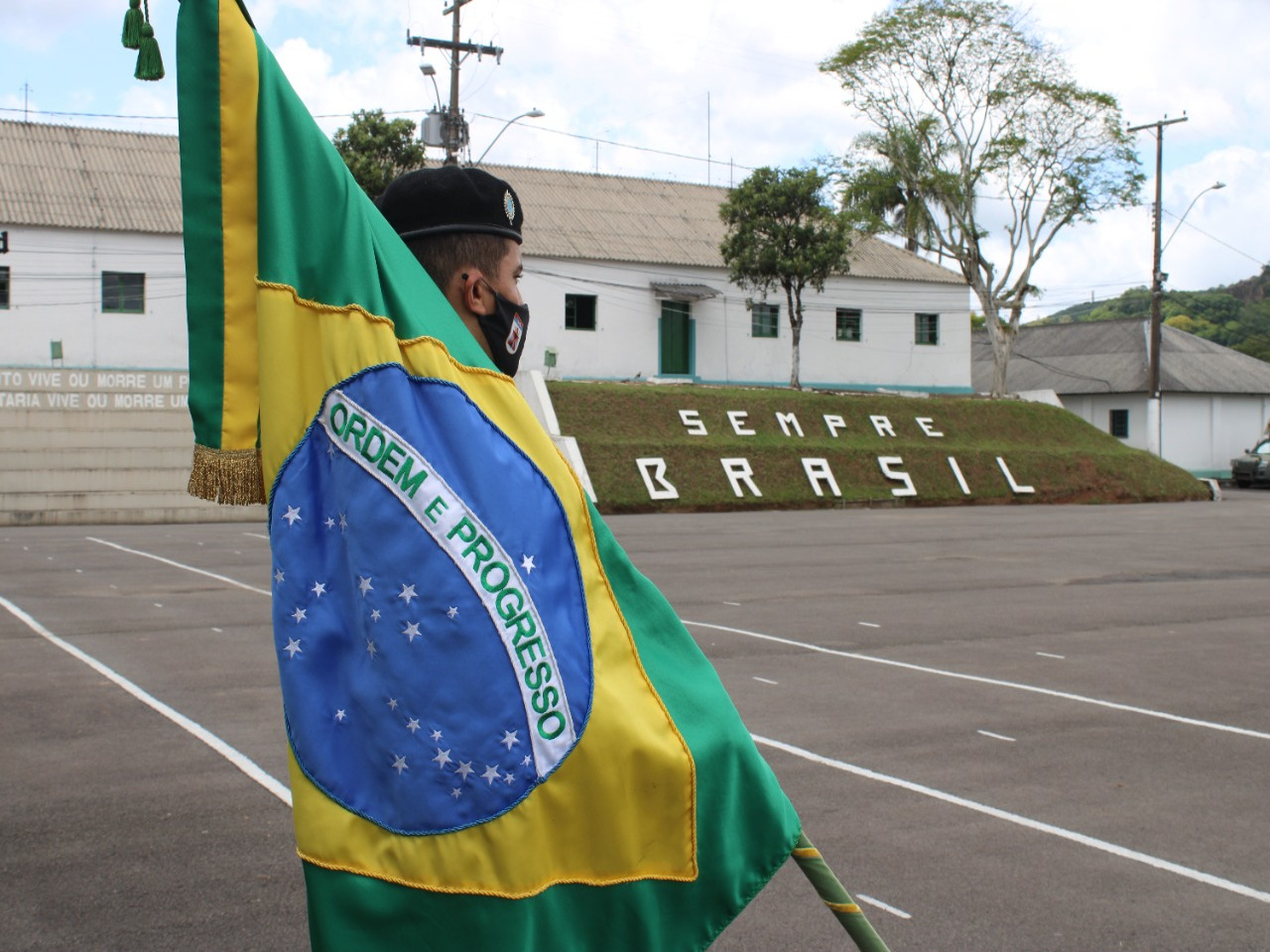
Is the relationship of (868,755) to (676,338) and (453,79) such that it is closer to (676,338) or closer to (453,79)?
(453,79)

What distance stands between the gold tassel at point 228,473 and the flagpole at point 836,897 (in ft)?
3.35

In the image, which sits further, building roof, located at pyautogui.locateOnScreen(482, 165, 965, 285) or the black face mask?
building roof, located at pyautogui.locateOnScreen(482, 165, 965, 285)

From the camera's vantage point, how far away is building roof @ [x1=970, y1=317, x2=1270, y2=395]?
166ft

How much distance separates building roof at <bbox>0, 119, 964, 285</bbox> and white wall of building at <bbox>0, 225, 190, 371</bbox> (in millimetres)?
479

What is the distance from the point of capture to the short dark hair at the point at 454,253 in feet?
7.01

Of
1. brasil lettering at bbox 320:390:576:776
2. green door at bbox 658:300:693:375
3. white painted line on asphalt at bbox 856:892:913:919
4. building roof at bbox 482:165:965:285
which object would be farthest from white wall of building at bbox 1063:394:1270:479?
brasil lettering at bbox 320:390:576:776

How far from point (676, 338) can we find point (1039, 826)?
124ft

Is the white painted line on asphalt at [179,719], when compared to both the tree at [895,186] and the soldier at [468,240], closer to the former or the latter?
the soldier at [468,240]

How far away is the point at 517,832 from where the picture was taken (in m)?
1.82

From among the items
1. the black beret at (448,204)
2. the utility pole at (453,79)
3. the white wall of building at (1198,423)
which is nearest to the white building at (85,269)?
the utility pole at (453,79)

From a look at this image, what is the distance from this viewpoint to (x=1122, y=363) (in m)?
52.7

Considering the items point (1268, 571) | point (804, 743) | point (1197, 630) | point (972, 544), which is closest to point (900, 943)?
point (804, 743)

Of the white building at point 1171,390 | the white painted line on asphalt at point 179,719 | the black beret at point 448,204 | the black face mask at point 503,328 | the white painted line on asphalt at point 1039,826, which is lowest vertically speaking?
the white painted line on asphalt at point 1039,826

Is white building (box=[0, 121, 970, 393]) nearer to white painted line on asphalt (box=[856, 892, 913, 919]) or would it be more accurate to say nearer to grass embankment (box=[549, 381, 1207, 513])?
grass embankment (box=[549, 381, 1207, 513])
